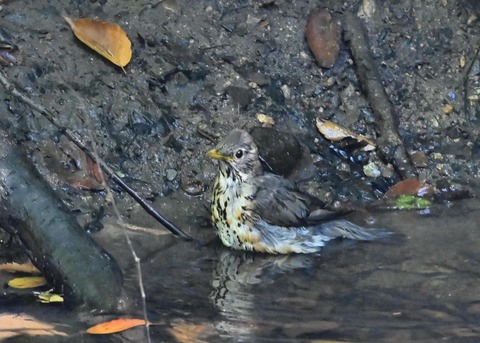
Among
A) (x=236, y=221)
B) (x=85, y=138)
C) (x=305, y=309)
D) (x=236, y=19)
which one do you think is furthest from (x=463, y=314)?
(x=236, y=19)

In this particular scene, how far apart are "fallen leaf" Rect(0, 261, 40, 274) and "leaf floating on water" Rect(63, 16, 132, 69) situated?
233 cm

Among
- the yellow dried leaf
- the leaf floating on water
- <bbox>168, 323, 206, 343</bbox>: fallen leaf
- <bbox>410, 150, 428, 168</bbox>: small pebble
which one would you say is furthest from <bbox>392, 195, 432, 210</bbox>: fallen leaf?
<bbox>168, 323, 206, 343</bbox>: fallen leaf

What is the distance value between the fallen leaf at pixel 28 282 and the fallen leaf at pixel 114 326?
2.34 feet

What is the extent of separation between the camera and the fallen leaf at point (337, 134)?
25.7 ft

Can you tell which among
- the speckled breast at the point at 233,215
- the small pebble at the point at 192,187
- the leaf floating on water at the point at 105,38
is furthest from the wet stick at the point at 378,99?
the leaf floating on water at the point at 105,38

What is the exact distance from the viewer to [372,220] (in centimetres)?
714

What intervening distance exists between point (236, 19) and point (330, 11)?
3.08ft

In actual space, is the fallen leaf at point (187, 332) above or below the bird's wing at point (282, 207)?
below

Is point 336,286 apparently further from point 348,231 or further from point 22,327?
point 22,327

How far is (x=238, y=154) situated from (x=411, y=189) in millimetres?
1635

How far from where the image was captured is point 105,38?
7441 millimetres

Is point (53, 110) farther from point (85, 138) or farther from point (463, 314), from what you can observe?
point (463, 314)

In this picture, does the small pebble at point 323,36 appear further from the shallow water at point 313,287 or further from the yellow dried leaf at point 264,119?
the shallow water at point 313,287

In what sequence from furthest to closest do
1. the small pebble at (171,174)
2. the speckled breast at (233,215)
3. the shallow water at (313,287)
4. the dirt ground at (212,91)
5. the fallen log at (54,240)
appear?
the small pebble at (171,174), the dirt ground at (212,91), the speckled breast at (233,215), the fallen log at (54,240), the shallow water at (313,287)
